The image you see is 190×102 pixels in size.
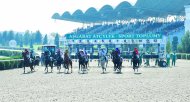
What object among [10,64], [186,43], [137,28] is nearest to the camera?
[10,64]

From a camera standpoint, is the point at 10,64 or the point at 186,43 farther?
the point at 186,43

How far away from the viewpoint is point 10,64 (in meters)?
34.3

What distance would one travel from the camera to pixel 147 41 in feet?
167

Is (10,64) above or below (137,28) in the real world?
below

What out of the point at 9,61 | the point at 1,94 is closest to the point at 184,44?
the point at 9,61

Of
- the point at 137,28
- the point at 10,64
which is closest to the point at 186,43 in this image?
the point at 10,64

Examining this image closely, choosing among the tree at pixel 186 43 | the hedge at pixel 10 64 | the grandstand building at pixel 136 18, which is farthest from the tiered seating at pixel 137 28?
the hedge at pixel 10 64

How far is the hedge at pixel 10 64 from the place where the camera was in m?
32.6

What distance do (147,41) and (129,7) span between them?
74.9 m

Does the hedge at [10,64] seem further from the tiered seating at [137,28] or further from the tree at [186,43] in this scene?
the tiered seating at [137,28]

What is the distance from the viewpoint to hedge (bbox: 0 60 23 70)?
32.6 meters

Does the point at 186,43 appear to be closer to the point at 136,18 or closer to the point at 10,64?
the point at 10,64

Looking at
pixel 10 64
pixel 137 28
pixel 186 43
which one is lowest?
pixel 10 64

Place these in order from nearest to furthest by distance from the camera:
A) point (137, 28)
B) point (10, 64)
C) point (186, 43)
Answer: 1. point (10, 64)
2. point (186, 43)
3. point (137, 28)
